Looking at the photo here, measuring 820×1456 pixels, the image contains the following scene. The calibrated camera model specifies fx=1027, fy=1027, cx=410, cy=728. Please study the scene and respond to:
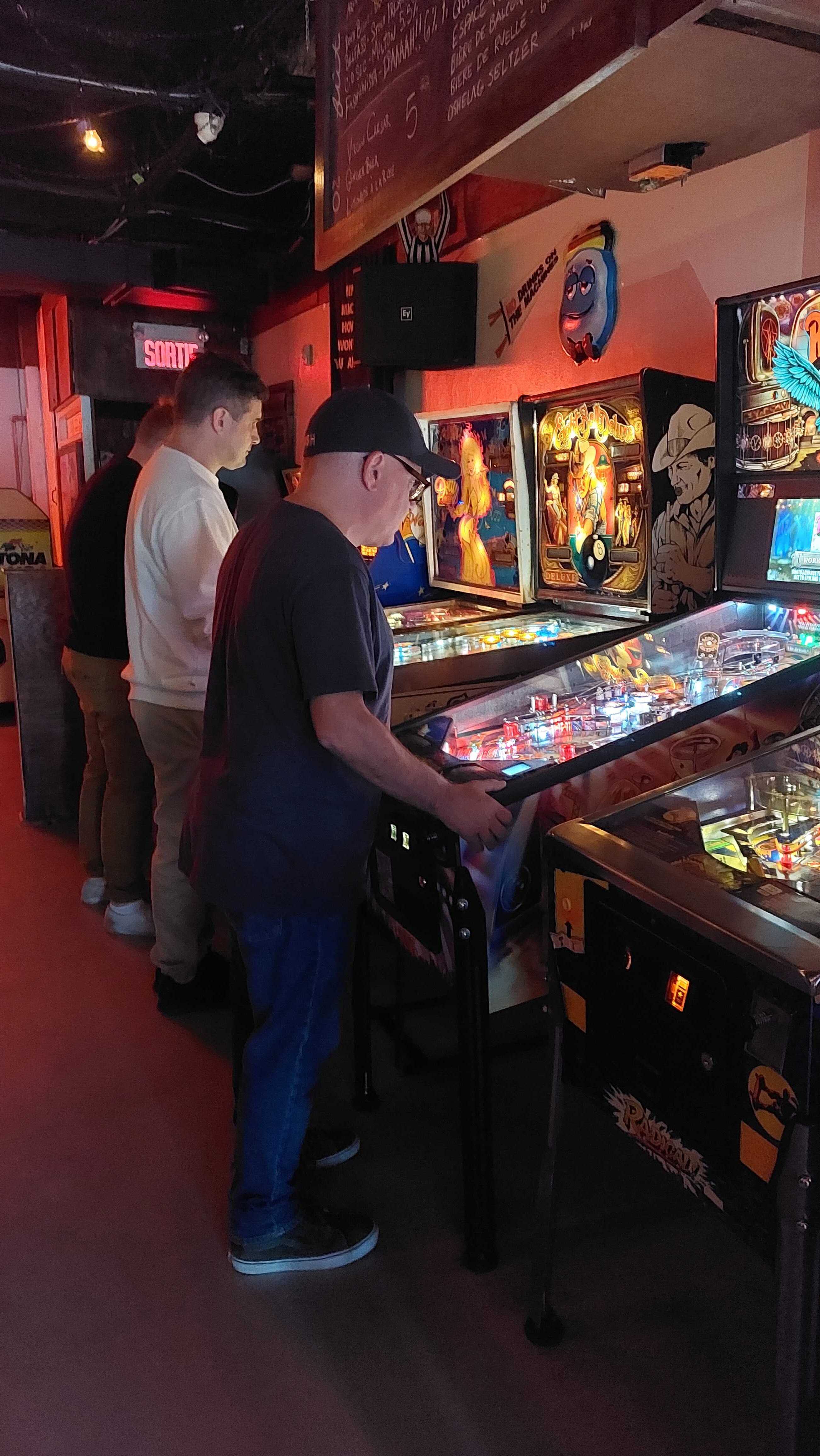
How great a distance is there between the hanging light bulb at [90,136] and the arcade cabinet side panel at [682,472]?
2892 millimetres

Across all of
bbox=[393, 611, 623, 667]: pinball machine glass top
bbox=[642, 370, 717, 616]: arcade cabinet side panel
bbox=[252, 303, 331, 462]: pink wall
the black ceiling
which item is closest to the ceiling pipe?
the black ceiling

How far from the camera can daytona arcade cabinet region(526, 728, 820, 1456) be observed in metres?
1.14

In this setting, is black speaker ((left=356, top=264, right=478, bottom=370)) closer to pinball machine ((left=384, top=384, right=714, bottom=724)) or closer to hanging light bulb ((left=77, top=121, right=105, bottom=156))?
pinball machine ((left=384, top=384, right=714, bottom=724))

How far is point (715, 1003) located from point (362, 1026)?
49.4 inches

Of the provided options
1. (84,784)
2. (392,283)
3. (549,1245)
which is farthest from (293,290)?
(549,1245)

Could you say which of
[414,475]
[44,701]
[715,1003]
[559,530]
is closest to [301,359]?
[44,701]

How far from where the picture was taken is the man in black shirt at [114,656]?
10.7ft

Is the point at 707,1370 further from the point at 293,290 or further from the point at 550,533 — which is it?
the point at 293,290

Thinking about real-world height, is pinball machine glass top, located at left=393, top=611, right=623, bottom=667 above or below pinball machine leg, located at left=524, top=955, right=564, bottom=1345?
above

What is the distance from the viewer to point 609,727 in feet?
7.16

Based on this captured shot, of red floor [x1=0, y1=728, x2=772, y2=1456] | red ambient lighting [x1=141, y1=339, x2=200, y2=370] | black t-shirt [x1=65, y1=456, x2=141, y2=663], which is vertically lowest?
red floor [x1=0, y1=728, x2=772, y2=1456]

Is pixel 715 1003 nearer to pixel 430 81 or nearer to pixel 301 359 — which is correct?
pixel 430 81

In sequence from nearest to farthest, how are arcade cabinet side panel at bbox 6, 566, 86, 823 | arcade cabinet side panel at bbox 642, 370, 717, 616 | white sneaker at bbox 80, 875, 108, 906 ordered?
arcade cabinet side panel at bbox 642, 370, 717, 616, white sneaker at bbox 80, 875, 108, 906, arcade cabinet side panel at bbox 6, 566, 86, 823

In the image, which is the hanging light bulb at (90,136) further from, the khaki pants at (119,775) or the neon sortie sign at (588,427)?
the neon sortie sign at (588,427)
